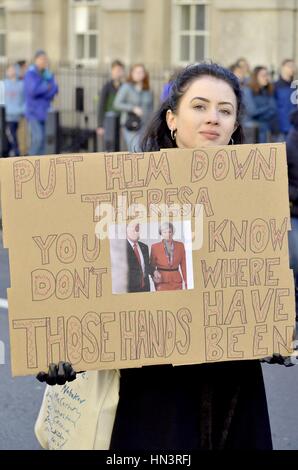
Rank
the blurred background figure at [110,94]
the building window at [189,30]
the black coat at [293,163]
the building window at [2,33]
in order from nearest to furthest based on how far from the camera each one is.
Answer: the black coat at [293,163] → the blurred background figure at [110,94] → the building window at [189,30] → the building window at [2,33]

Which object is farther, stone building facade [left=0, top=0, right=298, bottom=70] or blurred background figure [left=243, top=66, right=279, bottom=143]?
stone building facade [left=0, top=0, right=298, bottom=70]

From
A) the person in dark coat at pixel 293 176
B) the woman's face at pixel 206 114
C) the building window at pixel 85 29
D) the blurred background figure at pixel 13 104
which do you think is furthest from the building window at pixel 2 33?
the woman's face at pixel 206 114

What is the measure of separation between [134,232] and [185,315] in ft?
0.87

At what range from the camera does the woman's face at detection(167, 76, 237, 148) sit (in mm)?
3416

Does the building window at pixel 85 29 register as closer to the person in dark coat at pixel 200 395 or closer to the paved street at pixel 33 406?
the paved street at pixel 33 406

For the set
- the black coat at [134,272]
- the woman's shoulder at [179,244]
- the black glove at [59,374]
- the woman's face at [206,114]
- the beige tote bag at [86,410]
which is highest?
the woman's face at [206,114]

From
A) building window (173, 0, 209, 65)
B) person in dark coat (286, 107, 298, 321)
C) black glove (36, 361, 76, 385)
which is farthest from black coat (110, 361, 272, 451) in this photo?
building window (173, 0, 209, 65)

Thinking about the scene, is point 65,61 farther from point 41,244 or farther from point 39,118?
point 41,244

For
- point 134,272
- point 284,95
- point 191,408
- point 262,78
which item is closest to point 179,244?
point 134,272

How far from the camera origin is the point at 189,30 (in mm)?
22297

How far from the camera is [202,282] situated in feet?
10.7

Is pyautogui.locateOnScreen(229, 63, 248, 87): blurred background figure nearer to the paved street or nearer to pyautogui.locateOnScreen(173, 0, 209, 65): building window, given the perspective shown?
pyautogui.locateOnScreen(173, 0, 209, 65): building window

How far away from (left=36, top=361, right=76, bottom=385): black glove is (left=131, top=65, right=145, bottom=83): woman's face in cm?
1366

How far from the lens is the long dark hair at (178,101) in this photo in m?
3.49
